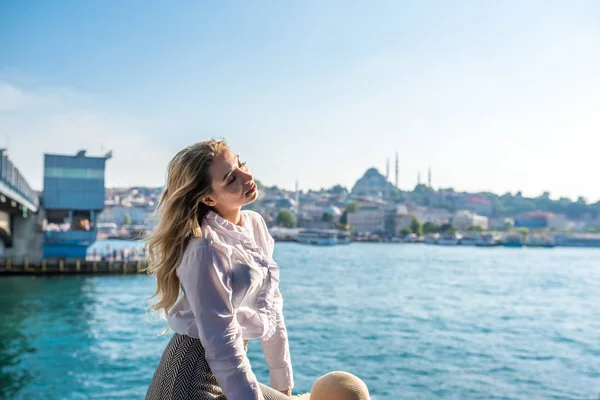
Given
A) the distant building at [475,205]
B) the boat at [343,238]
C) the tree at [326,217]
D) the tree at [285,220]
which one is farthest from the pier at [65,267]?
the distant building at [475,205]

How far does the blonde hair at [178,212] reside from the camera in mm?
1522

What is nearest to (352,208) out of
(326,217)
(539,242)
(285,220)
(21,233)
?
(326,217)

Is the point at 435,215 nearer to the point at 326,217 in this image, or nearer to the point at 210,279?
the point at 326,217

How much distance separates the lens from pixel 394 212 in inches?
4355

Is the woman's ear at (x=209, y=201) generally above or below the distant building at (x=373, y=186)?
below

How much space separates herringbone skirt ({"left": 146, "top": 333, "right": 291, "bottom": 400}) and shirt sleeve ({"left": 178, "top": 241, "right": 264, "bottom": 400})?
0.05 metres

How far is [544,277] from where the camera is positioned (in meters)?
38.8

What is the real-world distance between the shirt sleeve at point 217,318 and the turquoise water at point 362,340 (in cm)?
453

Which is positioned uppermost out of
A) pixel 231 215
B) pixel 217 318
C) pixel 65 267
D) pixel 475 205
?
pixel 475 205

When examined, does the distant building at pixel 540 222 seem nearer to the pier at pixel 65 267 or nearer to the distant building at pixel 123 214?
the distant building at pixel 123 214

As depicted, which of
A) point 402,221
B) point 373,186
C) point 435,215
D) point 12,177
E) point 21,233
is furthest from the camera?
point 373,186

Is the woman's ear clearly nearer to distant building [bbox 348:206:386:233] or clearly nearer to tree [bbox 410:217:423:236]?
tree [bbox 410:217:423:236]

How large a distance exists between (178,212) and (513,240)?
3797 inches

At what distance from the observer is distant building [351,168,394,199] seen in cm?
14088
